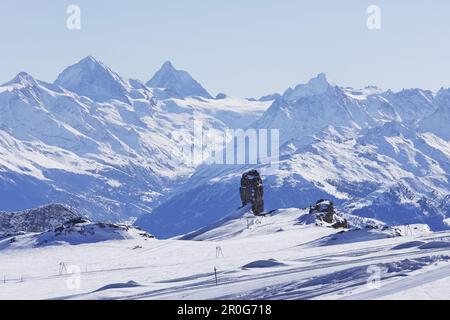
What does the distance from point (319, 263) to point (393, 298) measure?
2479 centimetres

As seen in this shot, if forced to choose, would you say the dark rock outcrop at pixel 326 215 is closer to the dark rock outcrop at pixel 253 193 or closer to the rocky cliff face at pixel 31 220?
the dark rock outcrop at pixel 253 193

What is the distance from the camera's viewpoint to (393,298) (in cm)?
3572

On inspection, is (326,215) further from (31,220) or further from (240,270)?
(240,270)

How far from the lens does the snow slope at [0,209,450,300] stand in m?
42.5

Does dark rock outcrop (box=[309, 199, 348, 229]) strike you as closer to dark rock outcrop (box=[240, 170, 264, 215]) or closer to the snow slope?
the snow slope

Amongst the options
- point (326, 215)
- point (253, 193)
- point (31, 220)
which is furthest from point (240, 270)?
point (31, 220)

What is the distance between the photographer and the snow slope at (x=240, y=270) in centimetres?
4253

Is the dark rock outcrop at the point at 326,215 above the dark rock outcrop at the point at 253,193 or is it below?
below

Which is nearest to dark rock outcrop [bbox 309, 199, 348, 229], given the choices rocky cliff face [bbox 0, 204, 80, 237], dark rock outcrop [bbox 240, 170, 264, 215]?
dark rock outcrop [bbox 240, 170, 264, 215]

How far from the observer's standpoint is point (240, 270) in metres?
59.5

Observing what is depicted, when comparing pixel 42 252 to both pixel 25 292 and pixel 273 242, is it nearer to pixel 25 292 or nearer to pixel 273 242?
pixel 273 242

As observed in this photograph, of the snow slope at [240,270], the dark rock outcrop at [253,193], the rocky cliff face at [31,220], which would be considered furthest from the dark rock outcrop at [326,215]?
the rocky cliff face at [31,220]

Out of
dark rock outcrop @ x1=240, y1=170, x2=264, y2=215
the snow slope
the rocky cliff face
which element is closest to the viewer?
the snow slope
